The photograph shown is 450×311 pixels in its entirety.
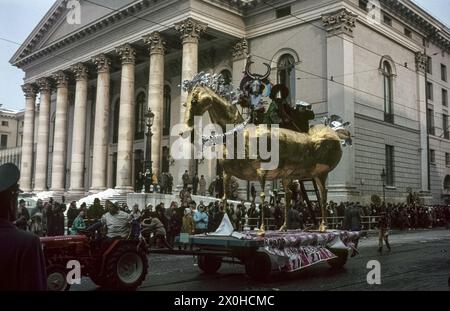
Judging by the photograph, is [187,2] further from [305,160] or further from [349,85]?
[305,160]

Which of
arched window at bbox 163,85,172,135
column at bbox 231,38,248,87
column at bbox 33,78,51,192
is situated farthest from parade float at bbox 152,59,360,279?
column at bbox 33,78,51,192

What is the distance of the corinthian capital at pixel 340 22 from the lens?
1203 inches

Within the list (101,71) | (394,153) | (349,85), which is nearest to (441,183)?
(394,153)

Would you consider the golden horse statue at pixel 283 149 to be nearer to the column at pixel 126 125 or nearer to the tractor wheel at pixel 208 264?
the tractor wheel at pixel 208 264

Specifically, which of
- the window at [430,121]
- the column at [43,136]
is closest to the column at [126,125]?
the column at [43,136]

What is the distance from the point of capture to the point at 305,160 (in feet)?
34.6

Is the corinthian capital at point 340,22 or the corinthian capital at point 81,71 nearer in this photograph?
the corinthian capital at point 340,22

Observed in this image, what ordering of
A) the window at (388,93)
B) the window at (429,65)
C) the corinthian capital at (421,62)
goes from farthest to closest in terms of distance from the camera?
the window at (429,65) → the corinthian capital at (421,62) → the window at (388,93)

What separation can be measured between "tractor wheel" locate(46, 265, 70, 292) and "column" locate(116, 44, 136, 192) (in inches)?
1045

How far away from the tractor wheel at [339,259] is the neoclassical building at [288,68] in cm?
1830

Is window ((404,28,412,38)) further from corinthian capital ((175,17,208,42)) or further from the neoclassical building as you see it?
corinthian capital ((175,17,208,42))

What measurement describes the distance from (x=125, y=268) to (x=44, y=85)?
42.7 meters

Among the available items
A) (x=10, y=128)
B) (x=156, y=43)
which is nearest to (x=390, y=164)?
(x=156, y=43)

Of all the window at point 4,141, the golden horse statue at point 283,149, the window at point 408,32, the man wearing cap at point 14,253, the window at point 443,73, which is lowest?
the man wearing cap at point 14,253
